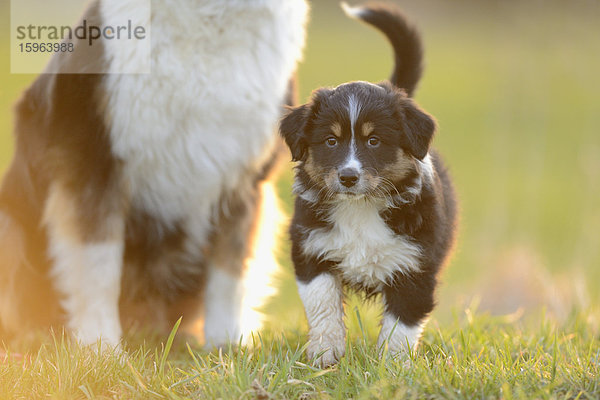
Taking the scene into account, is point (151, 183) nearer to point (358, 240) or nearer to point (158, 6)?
point (158, 6)

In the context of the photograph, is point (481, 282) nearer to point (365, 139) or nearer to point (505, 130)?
point (365, 139)

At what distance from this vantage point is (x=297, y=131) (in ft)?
11.0

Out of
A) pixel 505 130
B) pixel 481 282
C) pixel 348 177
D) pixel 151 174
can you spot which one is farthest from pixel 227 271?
pixel 505 130

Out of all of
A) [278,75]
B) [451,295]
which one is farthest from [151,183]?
[451,295]

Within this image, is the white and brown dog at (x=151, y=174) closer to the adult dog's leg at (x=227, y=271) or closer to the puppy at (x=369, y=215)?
the adult dog's leg at (x=227, y=271)

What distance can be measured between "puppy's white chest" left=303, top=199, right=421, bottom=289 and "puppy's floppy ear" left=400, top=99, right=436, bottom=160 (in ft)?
0.98

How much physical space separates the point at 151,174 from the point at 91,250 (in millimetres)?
482

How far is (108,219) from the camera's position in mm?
3701

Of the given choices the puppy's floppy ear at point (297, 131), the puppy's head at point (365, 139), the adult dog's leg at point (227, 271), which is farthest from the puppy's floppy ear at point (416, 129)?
the adult dog's leg at point (227, 271)

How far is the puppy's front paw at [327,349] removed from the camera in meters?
3.17

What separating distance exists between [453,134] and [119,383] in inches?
552

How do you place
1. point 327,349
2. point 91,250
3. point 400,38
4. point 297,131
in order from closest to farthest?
point 327,349 < point 297,131 < point 91,250 < point 400,38

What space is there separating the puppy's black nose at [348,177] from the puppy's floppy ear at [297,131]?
0.32m

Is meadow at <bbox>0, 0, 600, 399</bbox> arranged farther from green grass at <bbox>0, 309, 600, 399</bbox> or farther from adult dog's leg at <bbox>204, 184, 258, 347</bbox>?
adult dog's leg at <bbox>204, 184, 258, 347</bbox>
